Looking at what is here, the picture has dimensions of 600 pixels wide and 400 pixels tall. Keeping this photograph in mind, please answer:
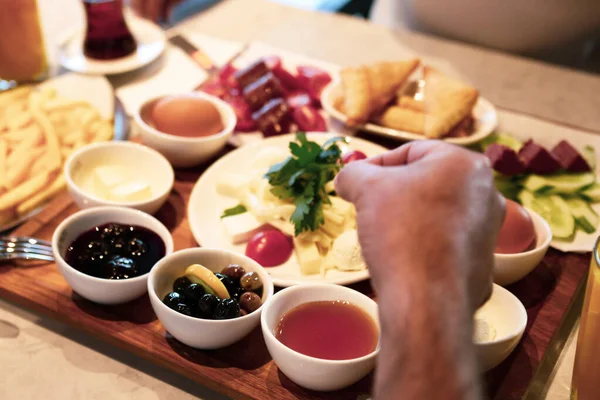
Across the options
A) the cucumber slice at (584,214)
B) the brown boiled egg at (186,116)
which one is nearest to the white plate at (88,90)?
the brown boiled egg at (186,116)

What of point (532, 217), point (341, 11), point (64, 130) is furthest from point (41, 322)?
point (341, 11)

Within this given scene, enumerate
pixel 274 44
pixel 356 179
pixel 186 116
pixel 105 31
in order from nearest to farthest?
1. pixel 356 179
2. pixel 186 116
3. pixel 105 31
4. pixel 274 44

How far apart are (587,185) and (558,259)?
333mm

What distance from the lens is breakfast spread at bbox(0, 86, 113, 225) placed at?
157 cm

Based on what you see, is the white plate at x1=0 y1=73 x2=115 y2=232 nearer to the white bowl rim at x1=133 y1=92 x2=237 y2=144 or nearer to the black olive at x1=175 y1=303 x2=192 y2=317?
the white bowl rim at x1=133 y1=92 x2=237 y2=144

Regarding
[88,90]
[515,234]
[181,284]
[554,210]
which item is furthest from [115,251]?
[554,210]

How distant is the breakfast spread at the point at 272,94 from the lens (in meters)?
2.01

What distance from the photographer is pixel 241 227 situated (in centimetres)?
157

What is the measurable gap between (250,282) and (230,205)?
0.45m

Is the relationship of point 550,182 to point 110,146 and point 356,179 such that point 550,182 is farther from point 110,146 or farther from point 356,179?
point 110,146

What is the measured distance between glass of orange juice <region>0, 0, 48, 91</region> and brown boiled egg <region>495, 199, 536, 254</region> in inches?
67.0

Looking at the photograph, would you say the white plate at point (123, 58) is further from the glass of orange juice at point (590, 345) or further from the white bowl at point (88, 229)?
the glass of orange juice at point (590, 345)

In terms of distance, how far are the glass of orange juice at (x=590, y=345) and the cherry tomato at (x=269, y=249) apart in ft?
2.32

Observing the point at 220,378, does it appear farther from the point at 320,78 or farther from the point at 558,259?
the point at 320,78
